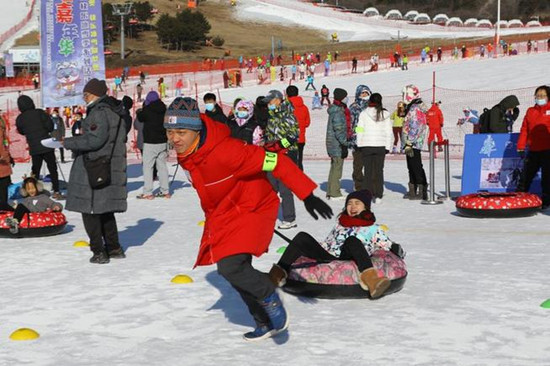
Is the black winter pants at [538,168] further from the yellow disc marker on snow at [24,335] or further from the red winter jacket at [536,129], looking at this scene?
the yellow disc marker on snow at [24,335]

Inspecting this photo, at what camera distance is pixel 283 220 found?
12109mm

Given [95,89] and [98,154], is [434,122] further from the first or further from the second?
[98,154]

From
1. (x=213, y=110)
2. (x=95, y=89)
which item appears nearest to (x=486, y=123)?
(x=213, y=110)

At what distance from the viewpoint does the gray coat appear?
916 cm

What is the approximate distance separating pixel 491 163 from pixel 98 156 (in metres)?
6.80

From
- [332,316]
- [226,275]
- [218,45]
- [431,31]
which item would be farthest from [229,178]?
[431,31]

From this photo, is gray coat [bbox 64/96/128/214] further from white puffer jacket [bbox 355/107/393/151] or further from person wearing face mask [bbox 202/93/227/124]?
white puffer jacket [bbox 355/107/393/151]

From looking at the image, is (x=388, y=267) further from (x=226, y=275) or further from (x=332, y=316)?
(x=226, y=275)

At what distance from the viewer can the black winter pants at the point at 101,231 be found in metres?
9.39

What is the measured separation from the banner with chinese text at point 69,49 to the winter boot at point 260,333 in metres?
10.5

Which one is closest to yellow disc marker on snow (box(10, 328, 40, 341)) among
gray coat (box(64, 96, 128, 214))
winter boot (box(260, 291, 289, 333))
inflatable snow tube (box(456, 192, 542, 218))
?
winter boot (box(260, 291, 289, 333))

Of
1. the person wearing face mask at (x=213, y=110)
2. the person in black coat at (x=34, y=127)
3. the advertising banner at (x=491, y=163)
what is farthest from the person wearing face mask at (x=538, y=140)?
the person in black coat at (x=34, y=127)

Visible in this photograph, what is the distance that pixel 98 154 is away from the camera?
923cm

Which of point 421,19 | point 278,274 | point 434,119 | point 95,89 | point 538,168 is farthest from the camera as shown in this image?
point 421,19
